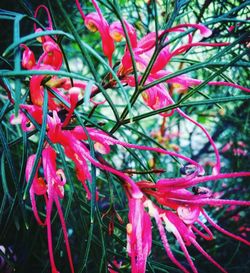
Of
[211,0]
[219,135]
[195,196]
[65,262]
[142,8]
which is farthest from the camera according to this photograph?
[219,135]

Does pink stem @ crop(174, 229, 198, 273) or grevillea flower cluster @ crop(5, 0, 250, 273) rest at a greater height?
grevillea flower cluster @ crop(5, 0, 250, 273)

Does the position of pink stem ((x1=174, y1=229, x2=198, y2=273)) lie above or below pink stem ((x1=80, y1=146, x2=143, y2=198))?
below

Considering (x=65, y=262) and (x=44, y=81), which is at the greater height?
(x=44, y=81)

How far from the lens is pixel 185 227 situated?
0.41 m

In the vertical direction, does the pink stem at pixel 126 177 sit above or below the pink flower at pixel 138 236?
above

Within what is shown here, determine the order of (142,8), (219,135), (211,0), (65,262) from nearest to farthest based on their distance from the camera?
(65,262) → (211,0) → (142,8) → (219,135)

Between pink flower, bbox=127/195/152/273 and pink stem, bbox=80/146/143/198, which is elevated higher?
pink stem, bbox=80/146/143/198

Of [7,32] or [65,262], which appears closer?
[65,262]

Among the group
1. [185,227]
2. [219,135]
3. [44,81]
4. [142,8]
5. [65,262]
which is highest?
[142,8]

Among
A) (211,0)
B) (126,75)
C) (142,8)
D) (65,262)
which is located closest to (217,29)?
(211,0)

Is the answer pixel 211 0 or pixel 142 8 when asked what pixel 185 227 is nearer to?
pixel 211 0

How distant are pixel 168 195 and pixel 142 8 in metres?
0.73

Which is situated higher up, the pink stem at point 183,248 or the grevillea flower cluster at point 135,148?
the grevillea flower cluster at point 135,148

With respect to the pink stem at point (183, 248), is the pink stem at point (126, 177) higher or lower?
higher
